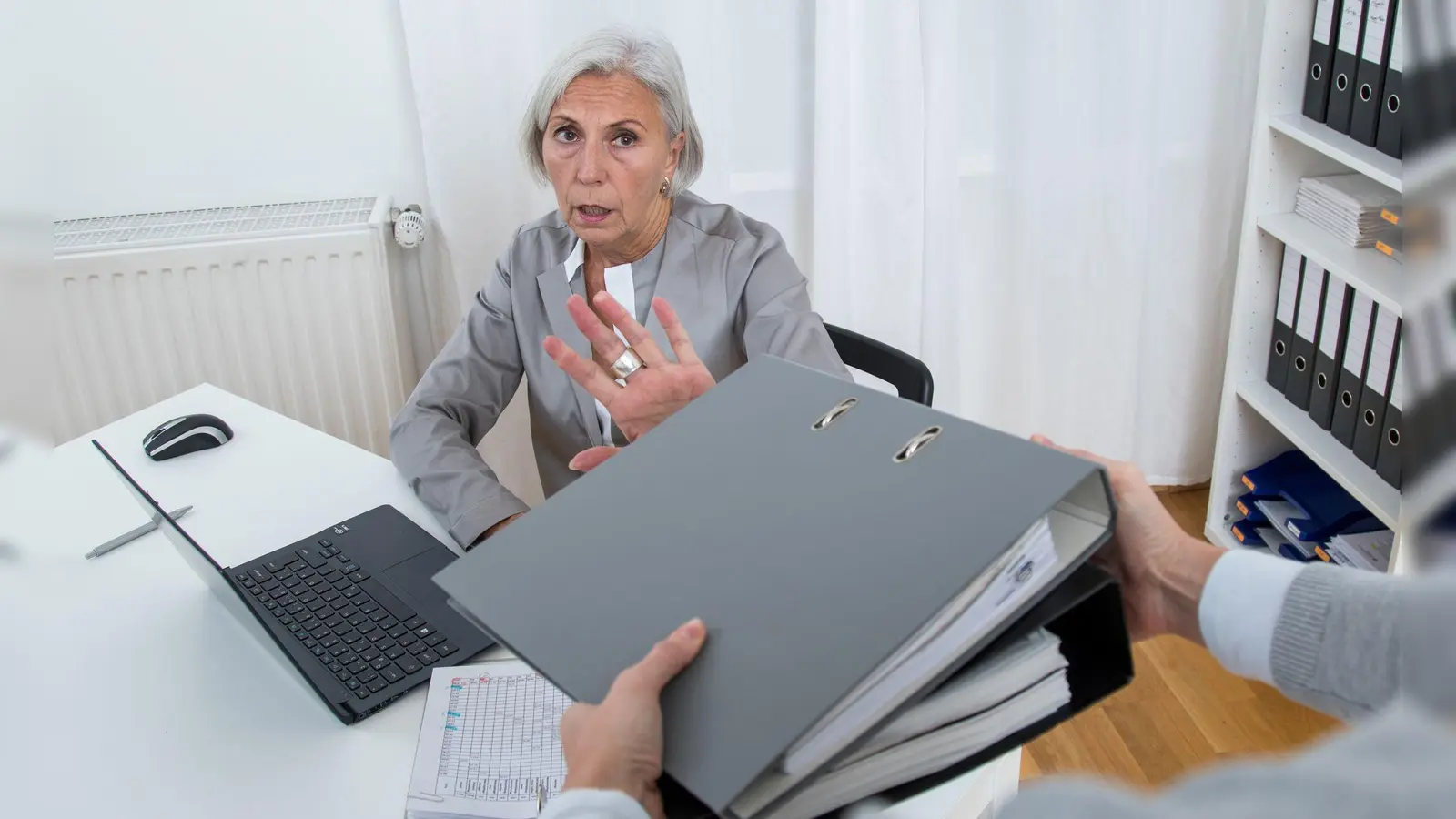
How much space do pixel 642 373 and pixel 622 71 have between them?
0.59 metres

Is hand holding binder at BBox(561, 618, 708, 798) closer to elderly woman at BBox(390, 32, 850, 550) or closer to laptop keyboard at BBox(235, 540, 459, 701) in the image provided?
laptop keyboard at BBox(235, 540, 459, 701)

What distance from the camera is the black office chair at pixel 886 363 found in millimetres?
1804

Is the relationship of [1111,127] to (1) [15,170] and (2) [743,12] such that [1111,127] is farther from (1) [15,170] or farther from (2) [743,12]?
(1) [15,170]

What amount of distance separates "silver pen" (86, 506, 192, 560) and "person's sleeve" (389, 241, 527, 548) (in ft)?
0.96

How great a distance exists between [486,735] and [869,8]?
1.61 meters

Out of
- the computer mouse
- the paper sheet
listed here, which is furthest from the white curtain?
the paper sheet

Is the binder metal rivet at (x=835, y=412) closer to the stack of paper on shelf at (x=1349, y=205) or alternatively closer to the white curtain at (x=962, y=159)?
the white curtain at (x=962, y=159)

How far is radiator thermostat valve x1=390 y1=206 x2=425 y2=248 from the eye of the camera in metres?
2.33

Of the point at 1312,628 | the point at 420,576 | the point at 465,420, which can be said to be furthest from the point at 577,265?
the point at 1312,628

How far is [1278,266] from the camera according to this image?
2457 millimetres

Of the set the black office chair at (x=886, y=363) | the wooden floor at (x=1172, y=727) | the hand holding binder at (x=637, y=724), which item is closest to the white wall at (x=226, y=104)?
the black office chair at (x=886, y=363)

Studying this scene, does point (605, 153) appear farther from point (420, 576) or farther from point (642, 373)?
point (420, 576)

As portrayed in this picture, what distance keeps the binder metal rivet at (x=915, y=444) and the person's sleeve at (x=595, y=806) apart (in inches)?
11.7

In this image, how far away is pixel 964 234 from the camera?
2607 millimetres
